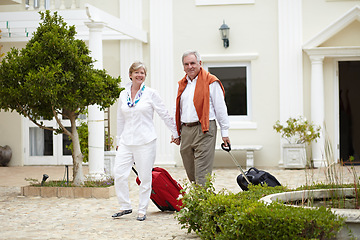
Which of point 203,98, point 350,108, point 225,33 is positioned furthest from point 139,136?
point 350,108

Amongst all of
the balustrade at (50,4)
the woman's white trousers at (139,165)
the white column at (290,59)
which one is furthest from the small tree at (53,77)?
the white column at (290,59)

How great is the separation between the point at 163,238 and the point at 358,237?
1.87 m

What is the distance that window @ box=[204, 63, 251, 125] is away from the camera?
550 inches

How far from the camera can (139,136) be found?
6.77 meters

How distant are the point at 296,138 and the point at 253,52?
214 centimetres

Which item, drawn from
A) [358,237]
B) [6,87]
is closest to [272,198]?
[358,237]

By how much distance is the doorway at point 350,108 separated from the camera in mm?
14555

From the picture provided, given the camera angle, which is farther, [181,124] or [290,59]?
[290,59]

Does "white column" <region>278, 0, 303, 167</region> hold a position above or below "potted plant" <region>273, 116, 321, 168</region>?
above

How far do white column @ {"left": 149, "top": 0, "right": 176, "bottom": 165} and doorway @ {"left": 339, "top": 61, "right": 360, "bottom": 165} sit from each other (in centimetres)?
397

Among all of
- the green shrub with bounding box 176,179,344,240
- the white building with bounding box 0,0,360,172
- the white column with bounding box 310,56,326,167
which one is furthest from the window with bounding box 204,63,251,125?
the green shrub with bounding box 176,179,344,240

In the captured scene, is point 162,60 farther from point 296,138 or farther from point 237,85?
point 296,138

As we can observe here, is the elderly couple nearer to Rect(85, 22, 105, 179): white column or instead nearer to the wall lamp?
Rect(85, 22, 105, 179): white column

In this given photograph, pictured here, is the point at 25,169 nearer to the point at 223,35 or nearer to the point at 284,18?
the point at 223,35
